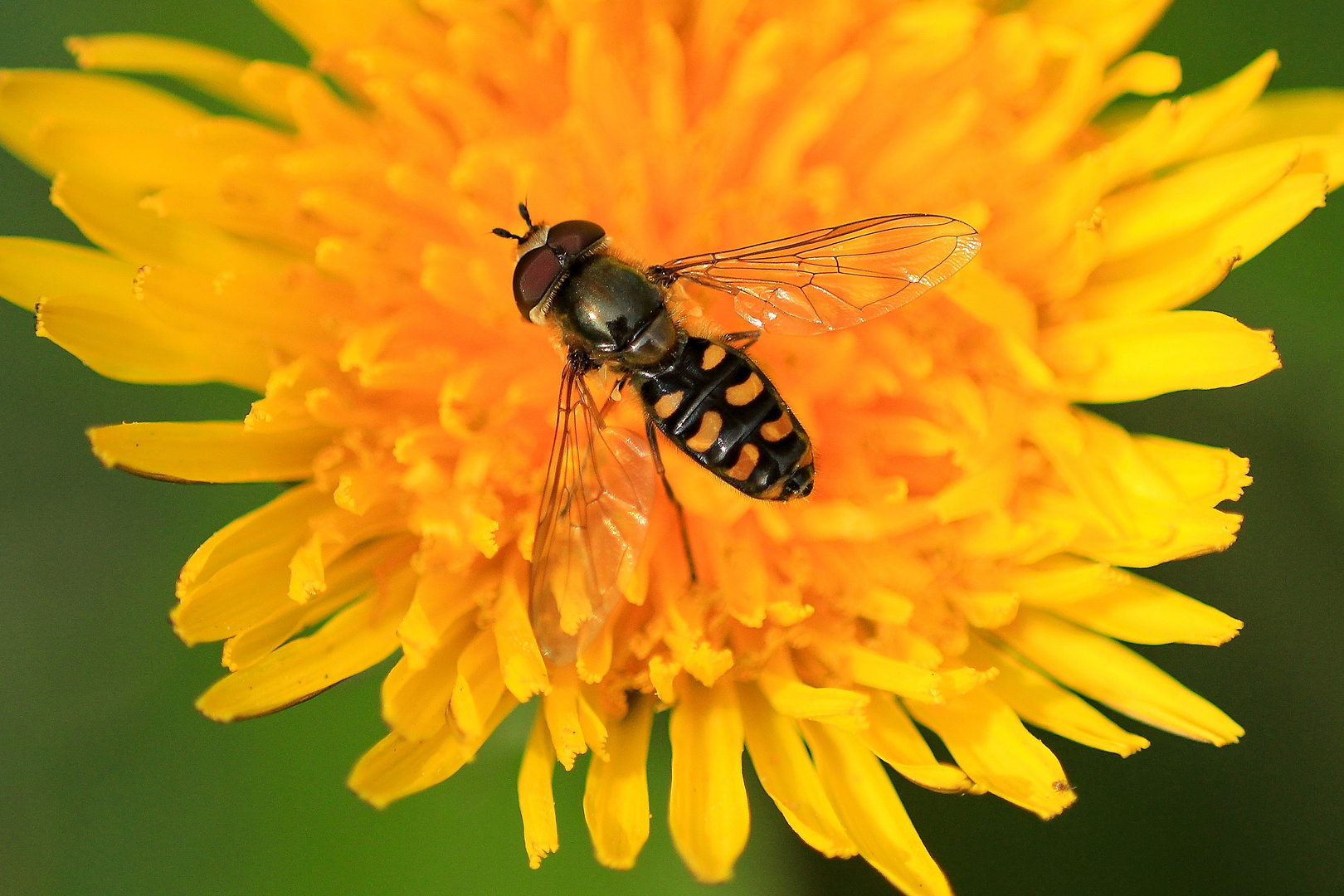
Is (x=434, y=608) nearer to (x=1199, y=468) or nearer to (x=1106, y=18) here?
(x=1199, y=468)

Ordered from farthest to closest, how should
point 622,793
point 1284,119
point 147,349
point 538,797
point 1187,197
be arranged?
1. point 1284,119
2. point 1187,197
3. point 147,349
4. point 622,793
5. point 538,797

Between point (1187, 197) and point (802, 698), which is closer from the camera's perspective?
point (802, 698)

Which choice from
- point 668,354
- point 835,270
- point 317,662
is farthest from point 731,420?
point 317,662

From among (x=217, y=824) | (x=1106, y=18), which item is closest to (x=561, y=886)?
(x=217, y=824)

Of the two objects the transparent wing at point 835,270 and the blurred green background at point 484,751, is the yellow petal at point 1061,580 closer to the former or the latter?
the transparent wing at point 835,270

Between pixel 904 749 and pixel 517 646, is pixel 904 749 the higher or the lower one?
the lower one

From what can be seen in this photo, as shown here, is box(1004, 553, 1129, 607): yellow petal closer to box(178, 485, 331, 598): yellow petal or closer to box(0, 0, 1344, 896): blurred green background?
box(0, 0, 1344, 896): blurred green background
